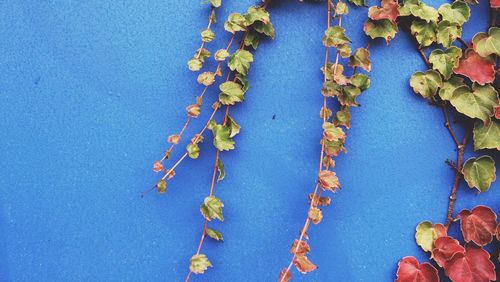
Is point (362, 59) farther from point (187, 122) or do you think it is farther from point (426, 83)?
point (187, 122)

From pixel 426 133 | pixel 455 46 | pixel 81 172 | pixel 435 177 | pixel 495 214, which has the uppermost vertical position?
pixel 81 172

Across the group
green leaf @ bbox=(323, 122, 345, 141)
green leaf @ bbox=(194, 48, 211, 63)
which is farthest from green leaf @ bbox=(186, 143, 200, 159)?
green leaf @ bbox=(323, 122, 345, 141)

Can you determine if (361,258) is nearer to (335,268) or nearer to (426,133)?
(335,268)

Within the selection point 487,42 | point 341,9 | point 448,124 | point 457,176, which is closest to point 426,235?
point 457,176

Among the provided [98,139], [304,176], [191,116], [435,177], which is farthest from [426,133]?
[98,139]

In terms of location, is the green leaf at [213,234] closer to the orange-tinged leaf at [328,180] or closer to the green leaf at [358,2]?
the orange-tinged leaf at [328,180]

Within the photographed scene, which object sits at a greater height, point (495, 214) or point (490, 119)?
point (490, 119)

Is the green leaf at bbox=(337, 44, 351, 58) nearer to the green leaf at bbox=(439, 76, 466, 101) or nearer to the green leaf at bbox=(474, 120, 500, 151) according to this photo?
the green leaf at bbox=(439, 76, 466, 101)
